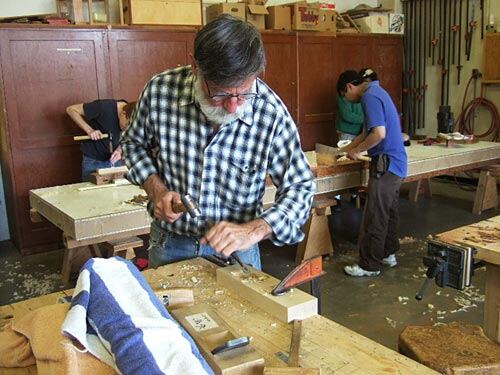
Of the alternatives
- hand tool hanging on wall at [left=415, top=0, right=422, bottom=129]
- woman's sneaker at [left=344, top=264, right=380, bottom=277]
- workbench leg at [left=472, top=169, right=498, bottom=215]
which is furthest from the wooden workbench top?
hand tool hanging on wall at [left=415, top=0, right=422, bottom=129]

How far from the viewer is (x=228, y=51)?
4.70ft

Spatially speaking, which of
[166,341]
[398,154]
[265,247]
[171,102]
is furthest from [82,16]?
[166,341]

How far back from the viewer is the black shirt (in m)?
4.54

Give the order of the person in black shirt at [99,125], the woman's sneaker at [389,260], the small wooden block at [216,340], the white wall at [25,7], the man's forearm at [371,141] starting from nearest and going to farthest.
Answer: the small wooden block at [216,340] → the man's forearm at [371,141] → the woman's sneaker at [389,260] → the person in black shirt at [99,125] → the white wall at [25,7]

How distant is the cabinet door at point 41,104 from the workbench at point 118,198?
118 cm

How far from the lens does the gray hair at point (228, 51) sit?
1.43 m

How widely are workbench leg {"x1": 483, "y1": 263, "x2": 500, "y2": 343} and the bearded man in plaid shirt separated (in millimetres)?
952

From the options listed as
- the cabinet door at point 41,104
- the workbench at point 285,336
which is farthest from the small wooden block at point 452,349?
the cabinet door at point 41,104

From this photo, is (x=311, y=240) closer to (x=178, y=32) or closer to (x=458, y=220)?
(x=458, y=220)

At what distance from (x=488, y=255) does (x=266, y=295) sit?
3.43 ft

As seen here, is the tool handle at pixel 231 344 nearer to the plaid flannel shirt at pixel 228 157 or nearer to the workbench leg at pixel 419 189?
the plaid flannel shirt at pixel 228 157

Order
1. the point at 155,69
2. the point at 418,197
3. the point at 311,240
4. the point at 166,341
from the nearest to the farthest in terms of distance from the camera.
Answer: the point at 166,341
the point at 311,240
the point at 155,69
the point at 418,197

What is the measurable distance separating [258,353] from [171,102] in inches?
35.3

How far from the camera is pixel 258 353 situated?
123 cm
